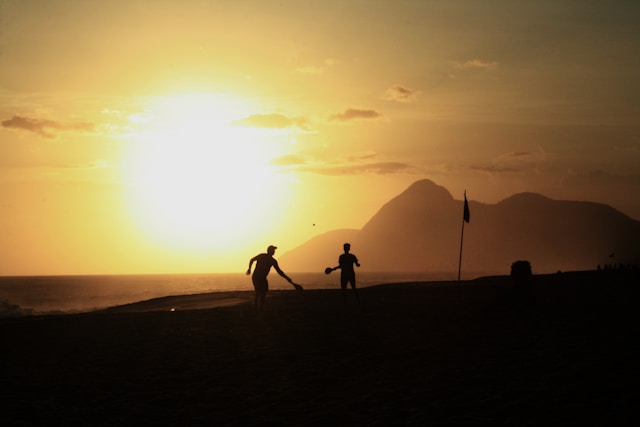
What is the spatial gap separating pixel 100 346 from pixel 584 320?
39.8ft

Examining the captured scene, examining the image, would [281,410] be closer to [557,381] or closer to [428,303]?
[557,381]

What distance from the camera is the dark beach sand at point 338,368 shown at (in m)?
11.2

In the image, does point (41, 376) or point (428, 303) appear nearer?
point (41, 376)

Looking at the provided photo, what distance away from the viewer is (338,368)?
573 inches

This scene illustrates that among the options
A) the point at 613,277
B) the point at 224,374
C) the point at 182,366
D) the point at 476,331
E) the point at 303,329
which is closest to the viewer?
the point at 224,374

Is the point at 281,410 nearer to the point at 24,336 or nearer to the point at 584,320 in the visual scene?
the point at 584,320

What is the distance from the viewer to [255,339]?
18.4 meters

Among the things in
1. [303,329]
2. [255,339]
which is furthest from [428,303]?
[255,339]

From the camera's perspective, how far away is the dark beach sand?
11203 millimetres

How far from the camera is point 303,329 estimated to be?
65.3 feet

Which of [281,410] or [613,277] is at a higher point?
[613,277]

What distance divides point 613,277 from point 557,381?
24881mm

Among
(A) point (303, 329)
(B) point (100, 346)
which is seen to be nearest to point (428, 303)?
(A) point (303, 329)

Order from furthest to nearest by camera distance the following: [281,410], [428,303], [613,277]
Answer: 1. [613,277]
2. [428,303]
3. [281,410]
